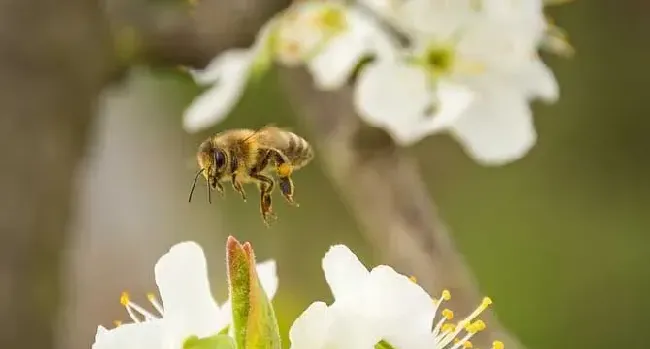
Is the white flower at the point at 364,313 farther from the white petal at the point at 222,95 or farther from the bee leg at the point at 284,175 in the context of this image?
the white petal at the point at 222,95

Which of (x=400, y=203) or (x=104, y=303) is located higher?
(x=104, y=303)

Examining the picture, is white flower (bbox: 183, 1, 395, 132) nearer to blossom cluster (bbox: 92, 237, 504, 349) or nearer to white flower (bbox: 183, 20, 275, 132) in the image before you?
white flower (bbox: 183, 20, 275, 132)

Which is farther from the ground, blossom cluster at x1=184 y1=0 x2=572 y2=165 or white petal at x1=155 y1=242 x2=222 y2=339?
blossom cluster at x1=184 y1=0 x2=572 y2=165

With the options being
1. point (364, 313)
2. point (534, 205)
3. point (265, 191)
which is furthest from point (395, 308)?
point (534, 205)

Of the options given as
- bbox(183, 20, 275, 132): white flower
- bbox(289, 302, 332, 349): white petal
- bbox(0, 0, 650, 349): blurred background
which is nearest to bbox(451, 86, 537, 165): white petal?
bbox(183, 20, 275, 132): white flower

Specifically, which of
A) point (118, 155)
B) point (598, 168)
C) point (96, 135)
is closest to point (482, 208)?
point (598, 168)

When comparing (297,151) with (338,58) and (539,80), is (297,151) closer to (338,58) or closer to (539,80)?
(338,58)

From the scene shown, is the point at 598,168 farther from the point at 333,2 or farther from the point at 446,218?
the point at 333,2
